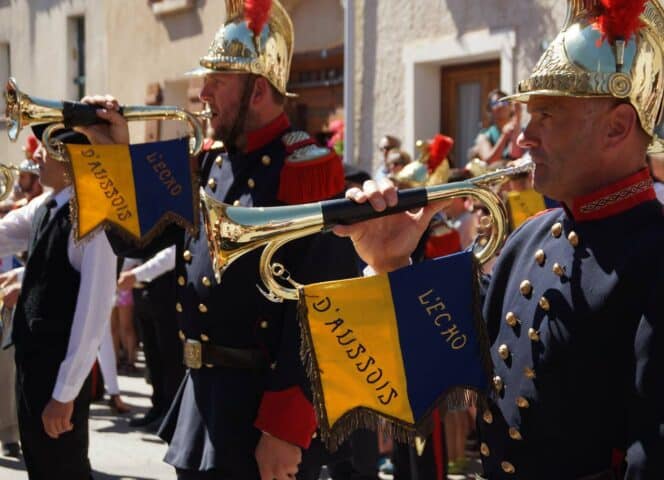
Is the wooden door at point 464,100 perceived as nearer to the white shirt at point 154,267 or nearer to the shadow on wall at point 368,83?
the shadow on wall at point 368,83

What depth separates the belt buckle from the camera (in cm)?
361

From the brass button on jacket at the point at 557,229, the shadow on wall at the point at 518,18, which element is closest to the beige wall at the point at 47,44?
the shadow on wall at the point at 518,18

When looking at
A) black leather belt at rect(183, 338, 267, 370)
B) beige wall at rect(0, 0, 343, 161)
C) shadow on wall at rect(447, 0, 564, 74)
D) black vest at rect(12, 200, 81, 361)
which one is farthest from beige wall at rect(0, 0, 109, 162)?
black leather belt at rect(183, 338, 267, 370)

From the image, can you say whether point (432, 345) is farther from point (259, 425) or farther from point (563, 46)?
point (259, 425)

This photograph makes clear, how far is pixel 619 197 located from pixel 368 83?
30.9ft

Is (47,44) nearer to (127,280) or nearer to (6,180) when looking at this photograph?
(127,280)

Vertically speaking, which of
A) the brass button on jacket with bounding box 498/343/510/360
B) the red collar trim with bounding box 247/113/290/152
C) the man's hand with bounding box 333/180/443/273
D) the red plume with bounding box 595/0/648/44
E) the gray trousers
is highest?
the red plume with bounding box 595/0/648/44

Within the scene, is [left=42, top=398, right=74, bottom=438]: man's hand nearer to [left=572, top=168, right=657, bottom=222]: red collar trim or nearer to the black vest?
the black vest

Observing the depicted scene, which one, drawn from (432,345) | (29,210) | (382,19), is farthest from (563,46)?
(382,19)

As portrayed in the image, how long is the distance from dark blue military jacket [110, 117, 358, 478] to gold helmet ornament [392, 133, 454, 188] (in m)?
3.44

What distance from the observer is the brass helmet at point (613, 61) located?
2.42 metres

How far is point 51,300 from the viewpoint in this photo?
14.5ft

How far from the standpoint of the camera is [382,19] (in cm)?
1143

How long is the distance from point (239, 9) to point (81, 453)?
1878 mm
